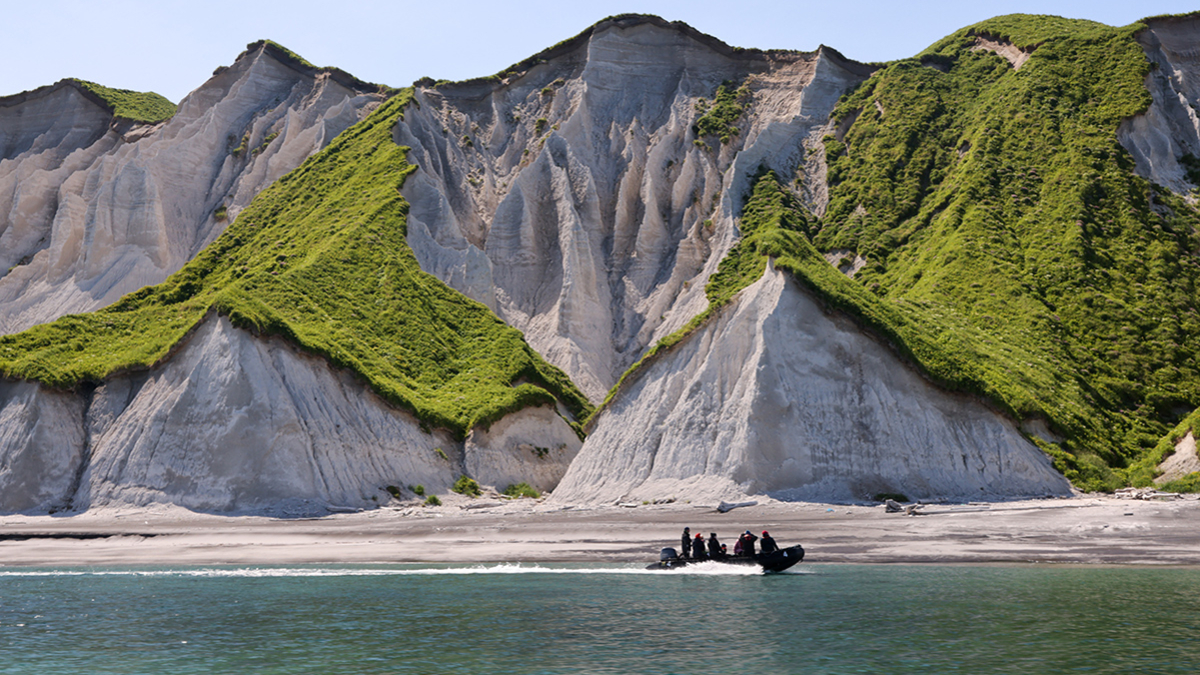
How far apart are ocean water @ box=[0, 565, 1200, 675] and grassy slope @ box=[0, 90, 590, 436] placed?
70.0 feet

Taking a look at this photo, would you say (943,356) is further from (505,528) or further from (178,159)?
(178,159)

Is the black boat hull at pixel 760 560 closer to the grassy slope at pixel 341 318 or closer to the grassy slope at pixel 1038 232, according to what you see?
the grassy slope at pixel 1038 232

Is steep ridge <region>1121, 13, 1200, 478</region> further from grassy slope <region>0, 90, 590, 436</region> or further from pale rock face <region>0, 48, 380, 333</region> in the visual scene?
pale rock face <region>0, 48, 380, 333</region>

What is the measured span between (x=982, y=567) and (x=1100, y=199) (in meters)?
39.4

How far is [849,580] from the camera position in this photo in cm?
2225

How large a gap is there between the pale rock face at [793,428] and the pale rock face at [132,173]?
49.5 meters

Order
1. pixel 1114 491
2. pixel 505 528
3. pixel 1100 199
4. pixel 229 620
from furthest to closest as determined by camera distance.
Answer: pixel 1100 199 < pixel 1114 491 < pixel 505 528 < pixel 229 620

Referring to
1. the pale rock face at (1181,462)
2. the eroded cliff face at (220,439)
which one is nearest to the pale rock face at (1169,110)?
the pale rock face at (1181,462)

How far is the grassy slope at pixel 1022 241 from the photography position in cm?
4072

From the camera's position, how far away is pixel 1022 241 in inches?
2052

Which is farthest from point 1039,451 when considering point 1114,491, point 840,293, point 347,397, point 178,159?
point 178,159

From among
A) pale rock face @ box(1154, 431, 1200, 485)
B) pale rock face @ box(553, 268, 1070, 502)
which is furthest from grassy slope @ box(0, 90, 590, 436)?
pale rock face @ box(1154, 431, 1200, 485)

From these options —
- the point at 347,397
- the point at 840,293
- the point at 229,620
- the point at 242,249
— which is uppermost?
the point at 242,249

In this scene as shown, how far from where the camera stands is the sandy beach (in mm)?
25281
